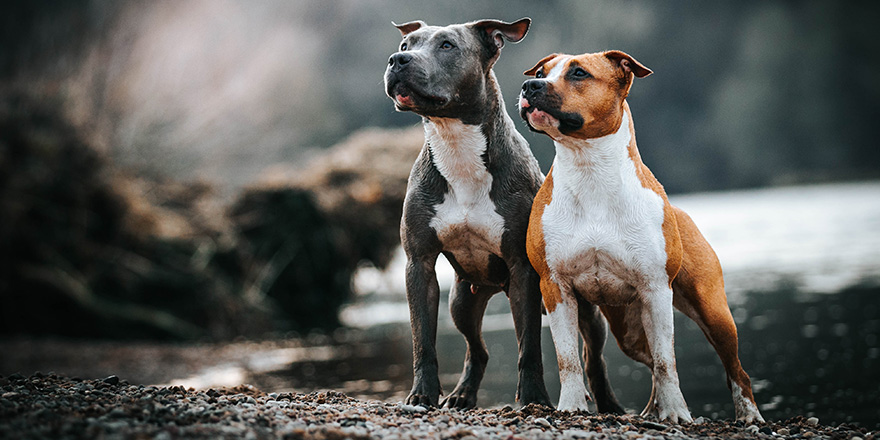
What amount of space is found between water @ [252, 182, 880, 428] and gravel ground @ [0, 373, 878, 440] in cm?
269

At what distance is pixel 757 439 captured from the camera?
5.72m

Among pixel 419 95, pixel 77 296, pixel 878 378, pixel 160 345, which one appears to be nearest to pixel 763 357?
pixel 878 378

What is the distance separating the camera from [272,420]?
5.38 m

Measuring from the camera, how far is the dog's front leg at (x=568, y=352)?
253 inches

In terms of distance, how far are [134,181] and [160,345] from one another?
5068 millimetres

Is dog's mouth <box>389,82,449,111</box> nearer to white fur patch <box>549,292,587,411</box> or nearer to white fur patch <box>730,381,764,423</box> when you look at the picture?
white fur patch <box>549,292,587,411</box>

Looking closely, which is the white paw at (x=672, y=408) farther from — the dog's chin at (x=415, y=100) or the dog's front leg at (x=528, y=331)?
the dog's chin at (x=415, y=100)

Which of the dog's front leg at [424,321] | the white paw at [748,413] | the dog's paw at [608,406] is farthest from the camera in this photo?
the dog's paw at [608,406]

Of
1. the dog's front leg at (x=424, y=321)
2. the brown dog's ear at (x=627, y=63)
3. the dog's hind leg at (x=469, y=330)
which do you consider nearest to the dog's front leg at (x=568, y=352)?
the dog's front leg at (x=424, y=321)

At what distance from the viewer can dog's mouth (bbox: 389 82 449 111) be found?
6.69 m

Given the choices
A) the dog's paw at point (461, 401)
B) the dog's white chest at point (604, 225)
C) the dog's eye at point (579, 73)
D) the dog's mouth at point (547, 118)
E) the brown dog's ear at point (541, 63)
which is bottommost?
the dog's paw at point (461, 401)

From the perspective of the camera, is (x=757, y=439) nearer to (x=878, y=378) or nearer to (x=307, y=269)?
(x=878, y=378)

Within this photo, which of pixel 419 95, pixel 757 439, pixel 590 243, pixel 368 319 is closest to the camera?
pixel 757 439

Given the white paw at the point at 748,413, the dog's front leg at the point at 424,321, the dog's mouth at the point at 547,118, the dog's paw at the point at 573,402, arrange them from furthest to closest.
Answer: the dog's front leg at the point at 424,321
the white paw at the point at 748,413
the dog's paw at the point at 573,402
the dog's mouth at the point at 547,118
